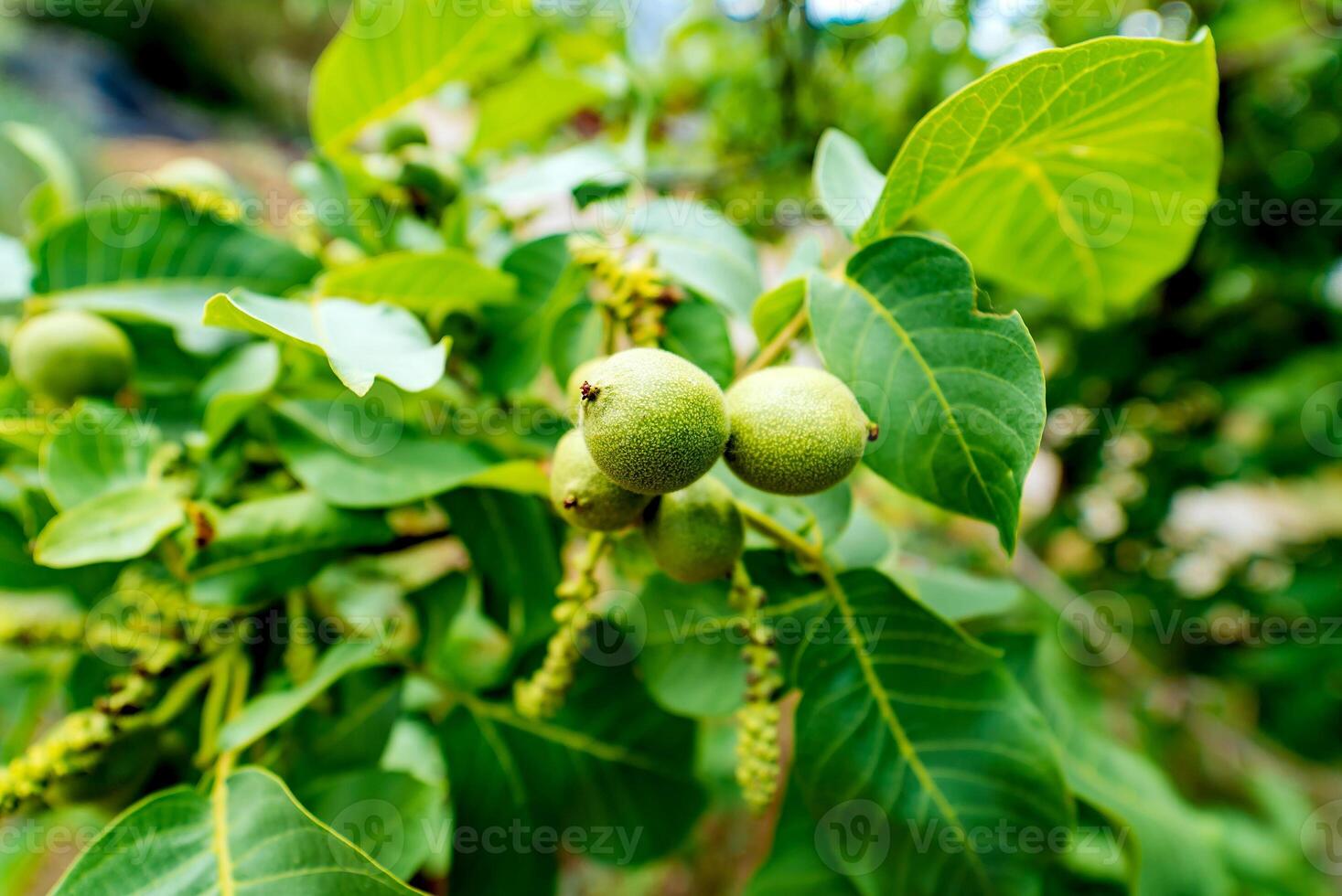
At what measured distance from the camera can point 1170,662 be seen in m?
1.53

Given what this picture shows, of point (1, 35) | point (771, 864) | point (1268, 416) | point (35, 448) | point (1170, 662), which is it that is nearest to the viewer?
point (35, 448)

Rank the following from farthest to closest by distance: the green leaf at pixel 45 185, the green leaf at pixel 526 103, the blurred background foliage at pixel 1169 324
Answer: the blurred background foliage at pixel 1169 324 → the green leaf at pixel 526 103 → the green leaf at pixel 45 185

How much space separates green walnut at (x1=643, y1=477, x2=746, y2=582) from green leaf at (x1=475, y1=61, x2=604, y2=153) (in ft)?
2.12

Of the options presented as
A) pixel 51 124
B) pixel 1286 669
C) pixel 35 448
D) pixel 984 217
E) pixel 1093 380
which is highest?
pixel 984 217

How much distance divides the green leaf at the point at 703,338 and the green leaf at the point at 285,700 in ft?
1.02

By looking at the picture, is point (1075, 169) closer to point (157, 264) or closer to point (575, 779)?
point (575, 779)

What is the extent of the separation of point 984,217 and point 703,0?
1.12 meters

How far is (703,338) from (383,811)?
433 millimetres

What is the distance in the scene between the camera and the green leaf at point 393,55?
0.76 m

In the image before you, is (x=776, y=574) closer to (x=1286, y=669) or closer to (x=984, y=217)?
(x=984, y=217)

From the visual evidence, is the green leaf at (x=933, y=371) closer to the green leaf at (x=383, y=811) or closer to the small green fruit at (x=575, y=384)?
the small green fruit at (x=575, y=384)

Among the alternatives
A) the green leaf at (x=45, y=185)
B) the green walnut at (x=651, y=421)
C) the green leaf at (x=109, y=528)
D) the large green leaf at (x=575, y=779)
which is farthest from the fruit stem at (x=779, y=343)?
the green leaf at (x=45, y=185)

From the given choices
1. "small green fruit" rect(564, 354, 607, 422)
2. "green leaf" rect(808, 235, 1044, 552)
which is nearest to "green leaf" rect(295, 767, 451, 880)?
"small green fruit" rect(564, 354, 607, 422)

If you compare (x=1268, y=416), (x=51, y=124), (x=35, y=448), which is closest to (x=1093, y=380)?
(x=1268, y=416)
